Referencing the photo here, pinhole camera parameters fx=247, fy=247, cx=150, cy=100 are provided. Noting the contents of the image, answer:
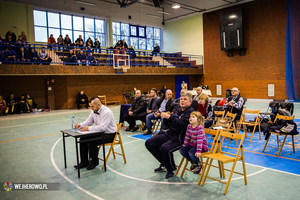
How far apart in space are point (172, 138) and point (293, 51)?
15.4 metres

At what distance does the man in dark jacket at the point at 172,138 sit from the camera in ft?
14.3

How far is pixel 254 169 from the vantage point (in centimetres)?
466

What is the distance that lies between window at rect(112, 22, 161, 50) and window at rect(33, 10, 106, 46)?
144cm

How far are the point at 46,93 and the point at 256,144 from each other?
14049 mm

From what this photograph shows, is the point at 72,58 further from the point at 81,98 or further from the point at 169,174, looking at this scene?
the point at 169,174

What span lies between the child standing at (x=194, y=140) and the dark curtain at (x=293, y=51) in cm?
1515

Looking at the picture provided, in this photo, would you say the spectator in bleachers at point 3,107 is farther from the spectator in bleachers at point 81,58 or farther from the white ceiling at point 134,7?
the white ceiling at point 134,7

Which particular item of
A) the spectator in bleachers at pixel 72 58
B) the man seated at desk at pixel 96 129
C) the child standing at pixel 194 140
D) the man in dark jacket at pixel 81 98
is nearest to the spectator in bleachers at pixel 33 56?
the spectator in bleachers at pixel 72 58

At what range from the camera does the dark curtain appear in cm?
1612

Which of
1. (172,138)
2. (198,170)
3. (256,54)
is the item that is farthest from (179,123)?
(256,54)

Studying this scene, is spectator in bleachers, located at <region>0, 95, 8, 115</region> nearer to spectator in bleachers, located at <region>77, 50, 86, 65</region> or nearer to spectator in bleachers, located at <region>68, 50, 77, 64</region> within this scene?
spectator in bleachers, located at <region>68, 50, 77, 64</region>

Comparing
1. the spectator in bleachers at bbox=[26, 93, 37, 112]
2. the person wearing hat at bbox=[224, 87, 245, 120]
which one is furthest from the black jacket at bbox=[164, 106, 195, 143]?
the spectator in bleachers at bbox=[26, 93, 37, 112]

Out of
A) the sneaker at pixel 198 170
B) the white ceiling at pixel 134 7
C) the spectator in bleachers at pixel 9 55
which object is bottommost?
the sneaker at pixel 198 170

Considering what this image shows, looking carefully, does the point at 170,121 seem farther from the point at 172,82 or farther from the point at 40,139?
the point at 172,82
